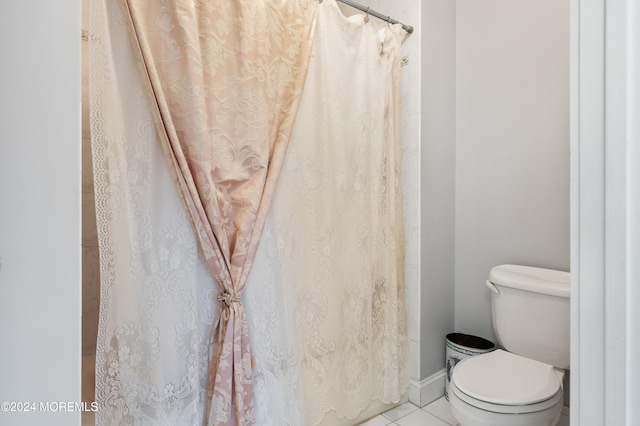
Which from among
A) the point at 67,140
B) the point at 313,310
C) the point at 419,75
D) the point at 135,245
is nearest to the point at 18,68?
the point at 67,140

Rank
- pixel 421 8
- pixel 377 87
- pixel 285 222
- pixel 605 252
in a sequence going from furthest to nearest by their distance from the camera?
pixel 421 8
pixel 377 87
pixel 285 222
pixel 605 252

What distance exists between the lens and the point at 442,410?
1788mm

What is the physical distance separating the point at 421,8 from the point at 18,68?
6.09 feet

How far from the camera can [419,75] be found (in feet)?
5.95

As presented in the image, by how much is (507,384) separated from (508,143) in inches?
47.1

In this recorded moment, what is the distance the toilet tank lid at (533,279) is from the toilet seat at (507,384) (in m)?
0.32

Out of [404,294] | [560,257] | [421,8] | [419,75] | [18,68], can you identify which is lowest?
[404,294]

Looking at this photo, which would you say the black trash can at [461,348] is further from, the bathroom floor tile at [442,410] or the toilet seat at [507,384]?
the toilet seat at [507,384]

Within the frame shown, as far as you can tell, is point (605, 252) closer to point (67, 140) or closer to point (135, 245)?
point (67, 140)

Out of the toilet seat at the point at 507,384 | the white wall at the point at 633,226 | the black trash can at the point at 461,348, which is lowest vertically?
the black trash can at the point at 461,348

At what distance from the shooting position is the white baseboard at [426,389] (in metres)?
1.82

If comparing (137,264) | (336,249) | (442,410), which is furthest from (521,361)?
(137,264)

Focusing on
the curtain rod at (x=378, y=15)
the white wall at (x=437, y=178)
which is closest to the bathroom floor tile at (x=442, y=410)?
the white wall at (x=437, y=178)

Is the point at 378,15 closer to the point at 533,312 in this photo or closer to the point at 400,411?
the point at 533,312
